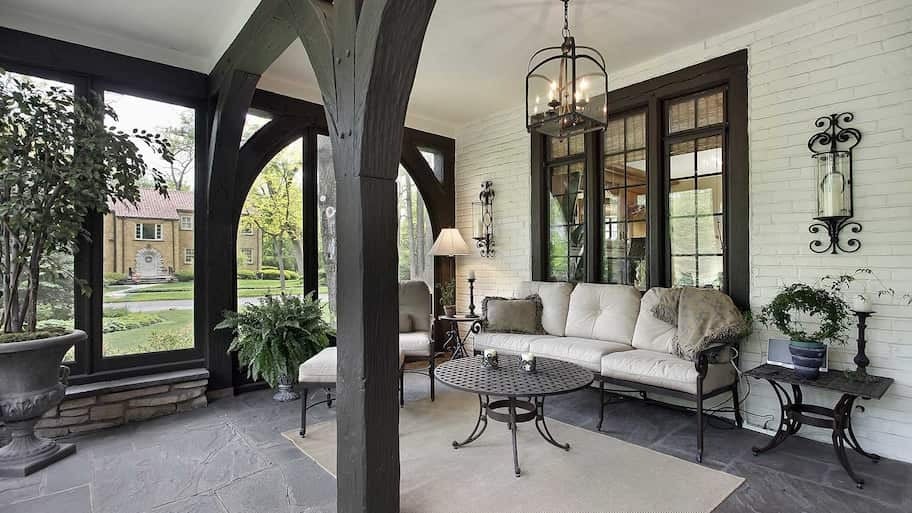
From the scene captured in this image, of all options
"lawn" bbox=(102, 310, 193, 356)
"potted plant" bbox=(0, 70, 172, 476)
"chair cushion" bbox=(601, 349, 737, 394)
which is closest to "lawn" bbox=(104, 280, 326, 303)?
"lawn" bbox=(102, 310, 193, 356)

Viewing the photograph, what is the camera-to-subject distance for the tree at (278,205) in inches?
167

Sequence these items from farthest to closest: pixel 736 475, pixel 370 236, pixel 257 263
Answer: pixel 257 263
pixel 736 475
pixel 370 236

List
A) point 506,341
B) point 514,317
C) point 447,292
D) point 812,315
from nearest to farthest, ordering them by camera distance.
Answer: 1. point 812,315
2. point 506,341
3. point 514,317
4. point 447,292

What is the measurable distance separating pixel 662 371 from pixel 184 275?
3.84 m

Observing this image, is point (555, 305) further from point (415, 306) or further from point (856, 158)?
point (856, 158)

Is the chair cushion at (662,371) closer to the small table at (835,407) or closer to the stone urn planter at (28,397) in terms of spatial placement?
the small table at (835,407)

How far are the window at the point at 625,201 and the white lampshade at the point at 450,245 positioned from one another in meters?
1.53

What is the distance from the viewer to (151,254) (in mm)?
3693

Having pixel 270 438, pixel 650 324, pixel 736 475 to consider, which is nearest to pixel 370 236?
pixel 270 438

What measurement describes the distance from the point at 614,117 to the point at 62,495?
4.80 meters

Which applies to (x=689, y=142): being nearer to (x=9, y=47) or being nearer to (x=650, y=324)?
(x=650, y=324)

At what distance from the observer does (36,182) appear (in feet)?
9.16

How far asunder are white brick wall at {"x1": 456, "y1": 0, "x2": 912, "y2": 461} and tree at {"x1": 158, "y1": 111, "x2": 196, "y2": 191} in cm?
412

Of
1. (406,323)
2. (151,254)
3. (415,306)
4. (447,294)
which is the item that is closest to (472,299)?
(447,294)
